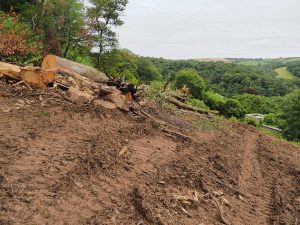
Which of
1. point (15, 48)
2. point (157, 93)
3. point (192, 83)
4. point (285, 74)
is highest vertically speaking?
point (15, 48)

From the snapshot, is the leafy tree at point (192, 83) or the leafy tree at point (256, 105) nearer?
the leafy tree at point (192, 83)

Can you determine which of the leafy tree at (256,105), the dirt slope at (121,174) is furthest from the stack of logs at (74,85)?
the leafy tree at (256,105)

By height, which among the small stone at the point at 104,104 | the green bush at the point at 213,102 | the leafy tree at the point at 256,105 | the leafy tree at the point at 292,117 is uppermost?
the small stone at the point at 104,104

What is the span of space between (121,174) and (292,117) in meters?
33.8

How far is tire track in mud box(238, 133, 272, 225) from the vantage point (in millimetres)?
4699

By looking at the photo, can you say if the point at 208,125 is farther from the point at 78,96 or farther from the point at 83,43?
the point at 83,43

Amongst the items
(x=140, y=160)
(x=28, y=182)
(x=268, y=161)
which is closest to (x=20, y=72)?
(x=140, y=160)

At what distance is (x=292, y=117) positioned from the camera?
115ft

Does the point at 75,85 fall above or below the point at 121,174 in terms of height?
above

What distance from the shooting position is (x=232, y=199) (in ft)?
16.5

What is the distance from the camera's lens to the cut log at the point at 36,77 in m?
7.64

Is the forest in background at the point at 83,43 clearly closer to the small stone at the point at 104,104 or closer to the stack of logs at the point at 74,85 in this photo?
the stack of logs at the point at 74,85

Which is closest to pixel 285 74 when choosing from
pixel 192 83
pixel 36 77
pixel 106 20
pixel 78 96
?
pixel 192 83

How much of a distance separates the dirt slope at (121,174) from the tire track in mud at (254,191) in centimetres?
2
